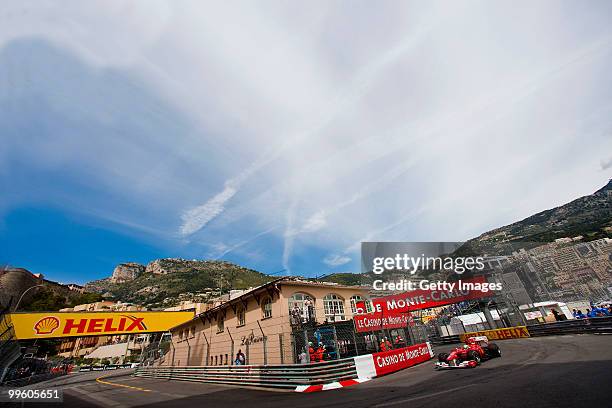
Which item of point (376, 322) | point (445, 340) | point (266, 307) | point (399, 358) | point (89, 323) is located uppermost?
point (89, 323)

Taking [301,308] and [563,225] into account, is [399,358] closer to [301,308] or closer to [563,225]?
[301,308]

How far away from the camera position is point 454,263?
160ft

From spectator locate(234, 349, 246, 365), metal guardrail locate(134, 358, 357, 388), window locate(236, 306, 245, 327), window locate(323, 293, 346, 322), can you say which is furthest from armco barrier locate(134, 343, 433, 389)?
window locate(323, 293, 346, 322)

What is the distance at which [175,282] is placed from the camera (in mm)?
151875

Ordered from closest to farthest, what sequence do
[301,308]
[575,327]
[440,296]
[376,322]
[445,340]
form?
1. [376,322]
2. [301,308]
3. [575,327]
4. [445,340]
5. [440,296]

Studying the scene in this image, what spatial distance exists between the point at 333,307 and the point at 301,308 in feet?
12.0

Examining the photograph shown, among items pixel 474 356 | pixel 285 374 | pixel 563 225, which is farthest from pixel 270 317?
pixel 563 225

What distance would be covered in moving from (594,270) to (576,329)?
129 meters

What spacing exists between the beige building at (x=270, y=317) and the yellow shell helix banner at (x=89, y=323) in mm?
8006

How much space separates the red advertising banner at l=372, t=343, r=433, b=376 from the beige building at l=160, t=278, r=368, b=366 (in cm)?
434

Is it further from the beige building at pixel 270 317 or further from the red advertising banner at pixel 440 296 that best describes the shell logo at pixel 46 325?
the red advertising banner at pixel 440 296

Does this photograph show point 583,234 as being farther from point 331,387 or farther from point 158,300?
point 158,300

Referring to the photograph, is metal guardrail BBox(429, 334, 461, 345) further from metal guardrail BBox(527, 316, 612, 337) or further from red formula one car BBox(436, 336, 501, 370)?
red formula one car BBox(436, 336, 501, 370)

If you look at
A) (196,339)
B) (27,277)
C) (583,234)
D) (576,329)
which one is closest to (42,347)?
(27,277)
